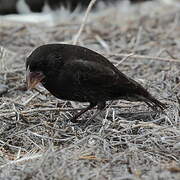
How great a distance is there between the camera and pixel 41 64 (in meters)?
4.09

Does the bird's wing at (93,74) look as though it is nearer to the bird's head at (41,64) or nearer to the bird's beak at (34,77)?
the bird's head at (41,64)

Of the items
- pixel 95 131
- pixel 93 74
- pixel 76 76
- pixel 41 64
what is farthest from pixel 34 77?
pixel 95 131

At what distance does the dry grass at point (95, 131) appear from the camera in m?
3.45

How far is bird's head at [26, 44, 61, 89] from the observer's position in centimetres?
407

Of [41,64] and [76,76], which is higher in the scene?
[41,64]

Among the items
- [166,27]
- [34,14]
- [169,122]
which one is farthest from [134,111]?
[34,14]

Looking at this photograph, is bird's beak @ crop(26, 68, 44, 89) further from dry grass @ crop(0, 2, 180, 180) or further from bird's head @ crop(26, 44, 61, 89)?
dry grass @ crop(0, 2, 180, 180)

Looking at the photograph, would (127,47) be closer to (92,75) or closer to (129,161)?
(92,75)

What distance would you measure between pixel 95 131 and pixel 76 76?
18.5 inches

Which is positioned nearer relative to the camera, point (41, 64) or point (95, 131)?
point (41, 64)

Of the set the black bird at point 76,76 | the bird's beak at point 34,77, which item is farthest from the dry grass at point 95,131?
the bird's beak at point 34,77

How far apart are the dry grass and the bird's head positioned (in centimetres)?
41

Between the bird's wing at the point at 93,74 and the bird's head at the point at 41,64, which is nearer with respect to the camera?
the bird's head at the point at 41,64

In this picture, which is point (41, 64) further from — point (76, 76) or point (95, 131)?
point (95, 131)
